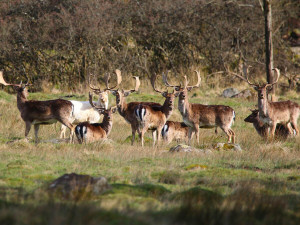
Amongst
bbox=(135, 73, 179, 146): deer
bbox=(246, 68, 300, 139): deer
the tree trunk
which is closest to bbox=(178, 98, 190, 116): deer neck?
bbox=(135, 73, 179, 146): deer

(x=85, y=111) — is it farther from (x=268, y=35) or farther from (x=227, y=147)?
(x=268, y=35)

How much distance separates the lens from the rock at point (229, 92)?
68.2 ft

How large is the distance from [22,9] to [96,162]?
1472 cm

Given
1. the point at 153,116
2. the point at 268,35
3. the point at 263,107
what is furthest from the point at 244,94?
the point at 153,116

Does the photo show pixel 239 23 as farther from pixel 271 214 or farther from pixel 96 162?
pixel 271 214

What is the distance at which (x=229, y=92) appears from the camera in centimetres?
2094

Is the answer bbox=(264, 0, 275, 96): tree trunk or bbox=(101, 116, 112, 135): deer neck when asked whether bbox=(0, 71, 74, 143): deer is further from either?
bbox=(264, 0, 275, 96): tree trunk

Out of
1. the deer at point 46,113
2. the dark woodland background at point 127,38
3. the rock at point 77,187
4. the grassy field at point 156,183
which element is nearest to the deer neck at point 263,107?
the grassy field at point 156,183

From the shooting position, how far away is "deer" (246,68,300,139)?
44.1ft

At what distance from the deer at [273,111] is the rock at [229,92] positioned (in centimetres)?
670

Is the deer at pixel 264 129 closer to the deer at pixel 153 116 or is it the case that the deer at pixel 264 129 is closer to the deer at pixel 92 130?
the deer at pixel 153 116

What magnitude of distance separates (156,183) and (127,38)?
15.4 m

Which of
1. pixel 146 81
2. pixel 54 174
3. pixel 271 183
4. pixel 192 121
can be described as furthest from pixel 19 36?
pixel 271 183

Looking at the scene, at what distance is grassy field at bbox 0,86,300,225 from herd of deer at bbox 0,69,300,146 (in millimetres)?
574
